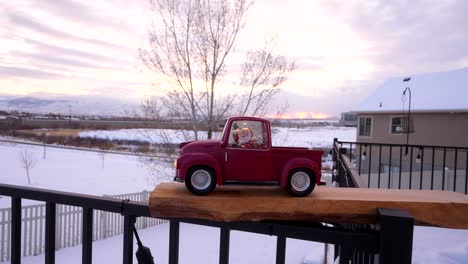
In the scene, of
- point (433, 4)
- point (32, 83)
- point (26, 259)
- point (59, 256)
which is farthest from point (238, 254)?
point (32, 83)

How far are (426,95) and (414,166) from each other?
4.03 m

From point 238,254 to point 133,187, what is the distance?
31.8 feet

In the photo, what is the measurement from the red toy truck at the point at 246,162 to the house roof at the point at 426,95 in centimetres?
1287

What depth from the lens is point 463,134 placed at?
470 inches

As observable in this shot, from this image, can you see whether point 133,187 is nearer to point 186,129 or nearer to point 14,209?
point 186,129

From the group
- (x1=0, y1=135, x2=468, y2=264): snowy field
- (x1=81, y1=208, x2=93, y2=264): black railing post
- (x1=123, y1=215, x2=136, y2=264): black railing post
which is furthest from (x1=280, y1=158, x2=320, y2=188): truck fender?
(x1=0, y1=135, x2=468, y2=264): snowy field

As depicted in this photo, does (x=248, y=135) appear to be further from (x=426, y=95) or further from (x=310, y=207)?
(x=426, y=95)

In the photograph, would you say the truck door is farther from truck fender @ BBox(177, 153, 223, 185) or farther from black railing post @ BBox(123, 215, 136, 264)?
black railing post @ BBox(123, 215, 136, 264)

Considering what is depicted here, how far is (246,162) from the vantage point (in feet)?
3.83

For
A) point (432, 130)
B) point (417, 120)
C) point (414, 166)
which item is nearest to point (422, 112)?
point (417, 120)

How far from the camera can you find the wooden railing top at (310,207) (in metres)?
0.97

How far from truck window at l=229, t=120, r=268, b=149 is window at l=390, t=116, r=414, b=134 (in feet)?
44.6

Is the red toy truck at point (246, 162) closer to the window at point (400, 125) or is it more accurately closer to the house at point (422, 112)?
the house at point (422, 112)

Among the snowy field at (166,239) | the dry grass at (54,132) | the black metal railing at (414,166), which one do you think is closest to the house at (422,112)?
the black metal railing at (414,166)
